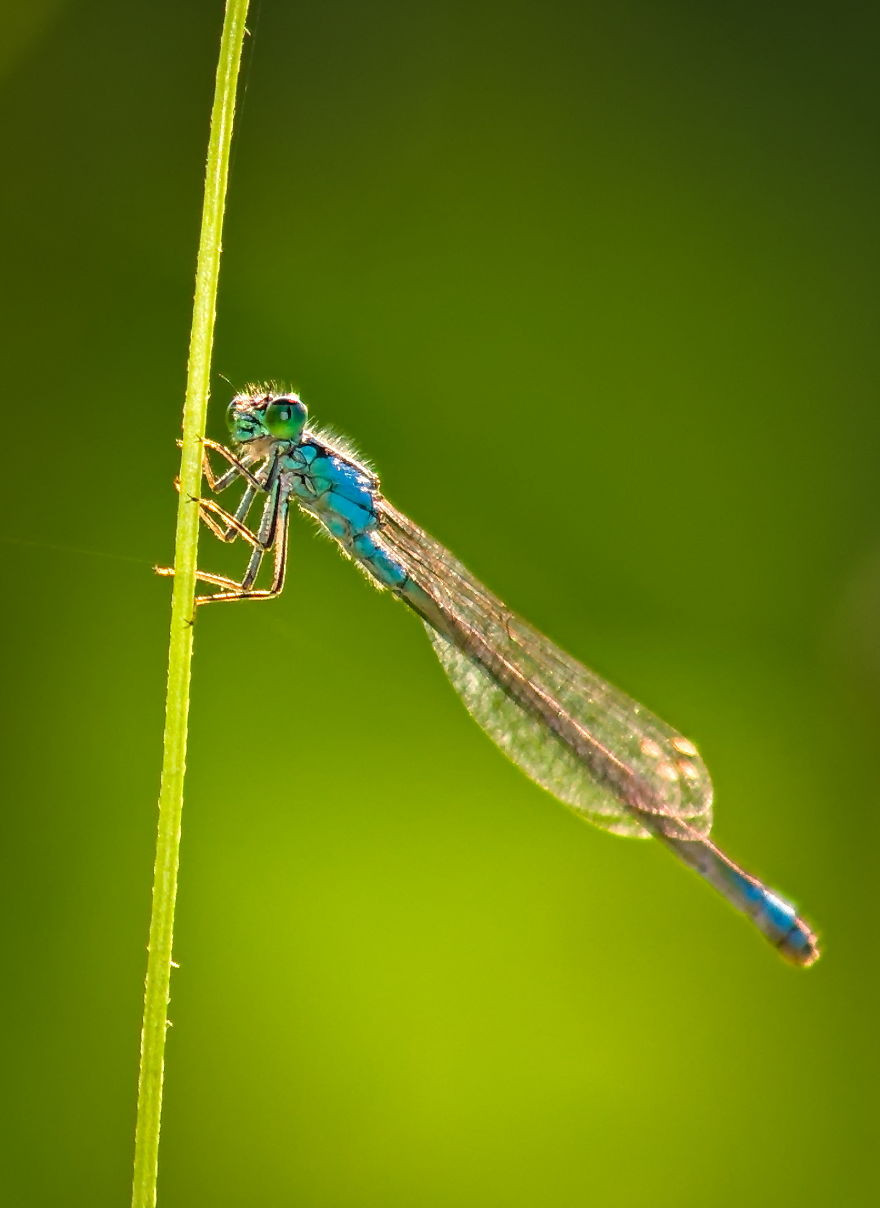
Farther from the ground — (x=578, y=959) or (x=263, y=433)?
(x=263, y=433)

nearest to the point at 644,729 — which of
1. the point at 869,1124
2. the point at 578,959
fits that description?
the point at 578,959

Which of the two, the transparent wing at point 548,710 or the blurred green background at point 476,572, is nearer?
the transparent wing at point 548,710

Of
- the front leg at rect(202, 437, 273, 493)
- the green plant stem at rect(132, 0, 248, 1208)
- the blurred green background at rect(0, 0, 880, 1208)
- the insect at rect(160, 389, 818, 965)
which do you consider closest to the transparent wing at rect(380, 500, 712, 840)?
the insect at rect(160, 389, 818, 965)

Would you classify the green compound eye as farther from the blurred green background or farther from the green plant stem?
the green plant stem

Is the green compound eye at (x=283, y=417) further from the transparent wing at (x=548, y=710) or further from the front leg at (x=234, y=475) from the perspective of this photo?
the transparent wing at (x=548, y=710)

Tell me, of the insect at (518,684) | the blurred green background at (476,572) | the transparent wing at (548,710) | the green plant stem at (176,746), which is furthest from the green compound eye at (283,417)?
the green plant stem at (176,746)

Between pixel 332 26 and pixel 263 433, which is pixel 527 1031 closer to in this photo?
pixel 263 433
